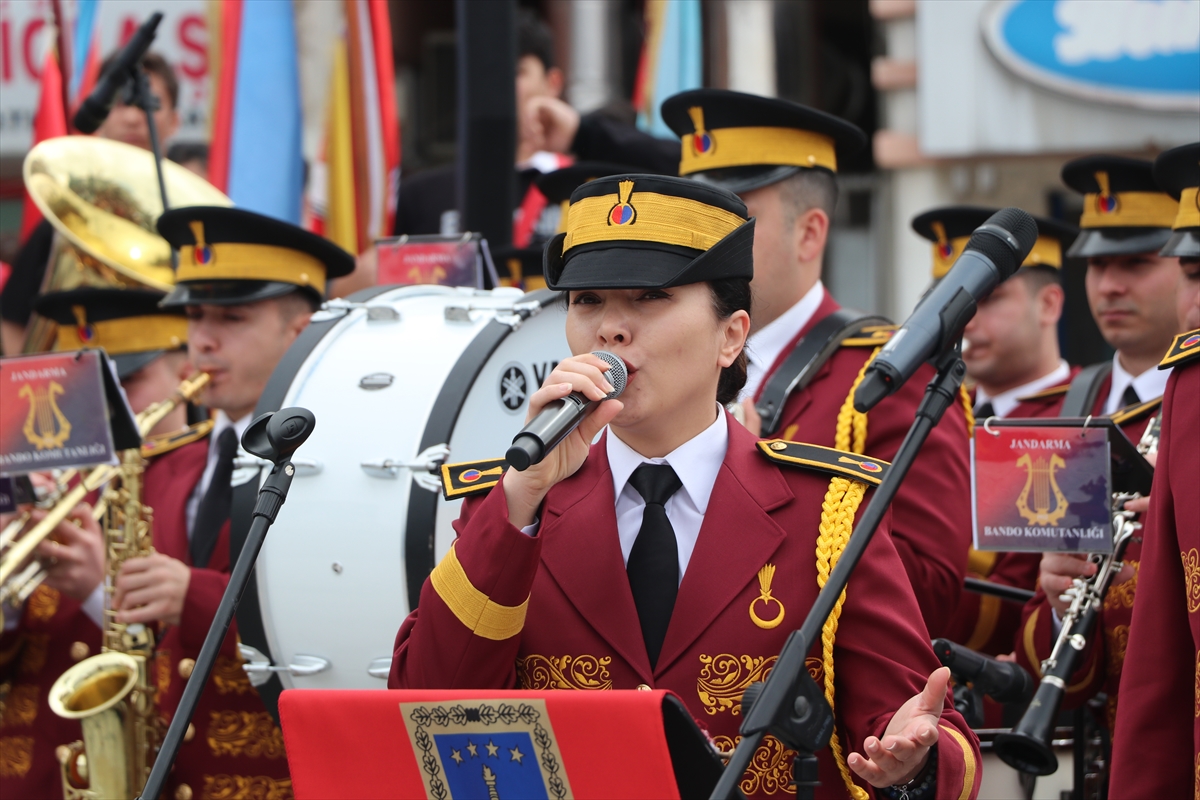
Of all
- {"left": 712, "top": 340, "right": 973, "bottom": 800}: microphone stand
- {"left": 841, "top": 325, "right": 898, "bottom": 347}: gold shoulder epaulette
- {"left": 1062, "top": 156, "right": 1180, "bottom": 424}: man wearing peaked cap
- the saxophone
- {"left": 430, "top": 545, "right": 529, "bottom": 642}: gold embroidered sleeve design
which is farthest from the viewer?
{"left": 1062, "top": 156, "right": 1180, "bottom": 424}: man wearing peaked cap

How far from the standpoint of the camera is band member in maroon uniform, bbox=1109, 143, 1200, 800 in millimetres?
2621

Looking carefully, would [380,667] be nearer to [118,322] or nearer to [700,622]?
[700,622]

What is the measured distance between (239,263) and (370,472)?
1317 mm

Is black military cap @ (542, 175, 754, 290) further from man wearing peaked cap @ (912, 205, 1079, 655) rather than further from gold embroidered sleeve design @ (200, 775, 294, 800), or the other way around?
man wearing peaked cap @ (912, 205, 1079, 655)

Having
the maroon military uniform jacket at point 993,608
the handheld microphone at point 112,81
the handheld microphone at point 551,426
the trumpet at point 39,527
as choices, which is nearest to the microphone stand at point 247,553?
the handheld microphone at point 551,426

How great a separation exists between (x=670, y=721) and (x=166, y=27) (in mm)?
9516

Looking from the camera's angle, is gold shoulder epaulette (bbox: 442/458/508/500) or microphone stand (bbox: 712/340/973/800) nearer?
microphone stand (bbox: 712/340/973/800)

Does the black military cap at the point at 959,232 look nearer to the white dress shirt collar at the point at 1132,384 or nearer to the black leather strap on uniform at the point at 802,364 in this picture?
the white dress shirt collar at the point at 1132,384

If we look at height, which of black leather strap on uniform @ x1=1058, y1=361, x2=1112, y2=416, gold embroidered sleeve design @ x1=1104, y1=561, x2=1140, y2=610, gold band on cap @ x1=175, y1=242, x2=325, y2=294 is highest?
gold band on cap @ x1=175, y1=242, x2=325, y2=294

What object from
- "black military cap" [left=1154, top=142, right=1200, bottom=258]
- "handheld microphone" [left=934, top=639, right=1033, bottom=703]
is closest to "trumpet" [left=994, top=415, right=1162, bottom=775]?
"handheld microphone" [left=934, top=639, right=1033, bottom=703]

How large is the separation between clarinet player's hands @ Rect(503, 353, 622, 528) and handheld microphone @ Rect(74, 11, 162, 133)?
3.48m

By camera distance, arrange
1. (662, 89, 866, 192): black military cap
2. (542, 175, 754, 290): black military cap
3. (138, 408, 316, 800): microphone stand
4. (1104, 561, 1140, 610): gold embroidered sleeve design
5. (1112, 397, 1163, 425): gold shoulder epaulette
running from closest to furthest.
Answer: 1. (138, 408, 316, 800): microphone stand
2. (542, 175, 754, 290): black military cap
3. (1104, 561, 1140, 610): gold embroidered sleeve design
4. (1112, 397, 1163, 425): gold shoulder epaulette
5. (662, 89, 866, 192): black military cap

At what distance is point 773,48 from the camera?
11.5 m

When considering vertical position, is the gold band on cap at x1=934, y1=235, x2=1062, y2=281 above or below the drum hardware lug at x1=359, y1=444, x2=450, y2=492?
above
